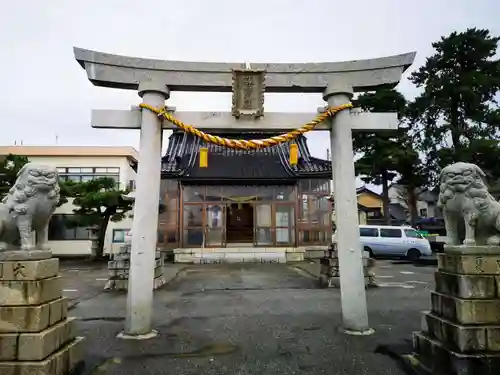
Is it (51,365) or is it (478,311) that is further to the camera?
(478,311)

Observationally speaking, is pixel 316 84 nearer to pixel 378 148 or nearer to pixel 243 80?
pixel 243 80

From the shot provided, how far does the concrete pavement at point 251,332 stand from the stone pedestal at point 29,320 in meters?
0.77

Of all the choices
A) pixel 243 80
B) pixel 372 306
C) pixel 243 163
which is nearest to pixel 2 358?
pixel 243 80

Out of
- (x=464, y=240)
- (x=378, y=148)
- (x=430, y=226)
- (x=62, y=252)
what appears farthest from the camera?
(x=430, y=226)

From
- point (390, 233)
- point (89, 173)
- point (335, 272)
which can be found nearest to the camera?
point (335, 272)

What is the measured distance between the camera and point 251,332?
5.63 meters

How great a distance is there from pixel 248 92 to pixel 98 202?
608 inches

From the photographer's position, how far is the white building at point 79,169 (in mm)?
26844

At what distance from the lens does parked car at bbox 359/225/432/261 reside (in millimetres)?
20672

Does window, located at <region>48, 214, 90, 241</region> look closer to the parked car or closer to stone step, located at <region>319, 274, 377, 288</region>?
the parked car

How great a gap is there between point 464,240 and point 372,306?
4.13 m

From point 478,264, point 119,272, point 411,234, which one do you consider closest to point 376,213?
point 411,234

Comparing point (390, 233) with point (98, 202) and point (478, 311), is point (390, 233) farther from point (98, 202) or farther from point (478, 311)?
point (478, 311)

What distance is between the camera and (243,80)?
571 centimetres
